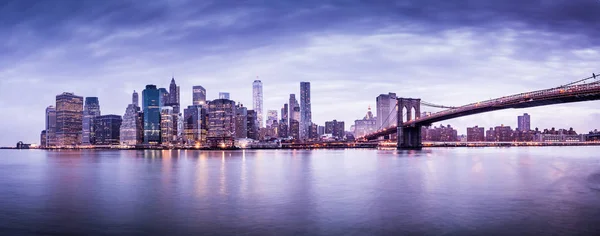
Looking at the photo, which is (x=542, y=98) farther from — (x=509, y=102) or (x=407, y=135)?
(x=407, y=135)

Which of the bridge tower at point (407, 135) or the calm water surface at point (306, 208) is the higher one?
the bridge tower at point (407, 135)

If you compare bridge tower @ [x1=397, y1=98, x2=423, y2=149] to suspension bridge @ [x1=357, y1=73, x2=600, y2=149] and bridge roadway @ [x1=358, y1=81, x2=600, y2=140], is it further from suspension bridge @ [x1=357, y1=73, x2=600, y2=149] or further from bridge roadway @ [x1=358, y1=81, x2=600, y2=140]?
bridge roadway @ [x1=358, y1=81, x2=600, y2=140]

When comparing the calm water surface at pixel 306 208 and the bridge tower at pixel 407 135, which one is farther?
the bridge tower at pixel 407 135

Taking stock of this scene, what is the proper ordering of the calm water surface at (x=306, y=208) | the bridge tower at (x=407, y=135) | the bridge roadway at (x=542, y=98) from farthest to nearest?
the bridge tower at (x=407, y=135) < the bridge roadway at (x=542, y=98) < the calm water surface at (x=306, y=208)

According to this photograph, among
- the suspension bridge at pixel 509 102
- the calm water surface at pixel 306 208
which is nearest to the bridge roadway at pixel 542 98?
the suspension bridge at pixel 509 102

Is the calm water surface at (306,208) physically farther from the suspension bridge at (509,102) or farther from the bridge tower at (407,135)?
the bridge tower at (407,135)

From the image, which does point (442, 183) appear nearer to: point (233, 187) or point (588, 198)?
point (588, 198)

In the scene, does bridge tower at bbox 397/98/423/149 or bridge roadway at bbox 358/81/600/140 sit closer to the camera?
bridge roadway at bbox 358/81/600/140

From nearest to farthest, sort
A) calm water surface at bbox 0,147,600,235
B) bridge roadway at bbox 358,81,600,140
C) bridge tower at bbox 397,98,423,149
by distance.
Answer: calm water surface at bbox 0,147,600,235
bridge roadway at bbox 358,81,600,140
bridge tower at bbox 397,98,423,149

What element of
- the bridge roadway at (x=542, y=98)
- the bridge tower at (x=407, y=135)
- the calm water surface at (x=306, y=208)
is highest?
the bridge roadway at (x=542, y=98)

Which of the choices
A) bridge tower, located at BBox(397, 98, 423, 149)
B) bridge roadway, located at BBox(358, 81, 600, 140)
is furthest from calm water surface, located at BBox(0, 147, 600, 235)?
bridge tower, located at BBox(397, 98, 423, 149)

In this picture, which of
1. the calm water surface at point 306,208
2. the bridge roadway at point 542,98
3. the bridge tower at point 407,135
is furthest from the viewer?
the bridge tower at point 407,135

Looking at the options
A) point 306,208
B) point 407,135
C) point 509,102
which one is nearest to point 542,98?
point 509,102

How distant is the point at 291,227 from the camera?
17.5 metres
